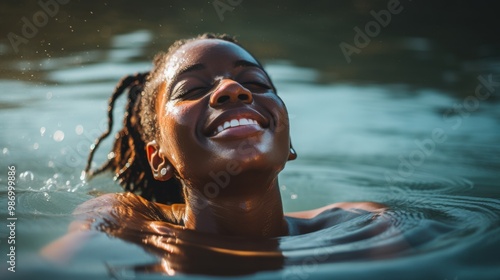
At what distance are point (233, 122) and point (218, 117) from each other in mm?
73

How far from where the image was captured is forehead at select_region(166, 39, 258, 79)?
3.45 m

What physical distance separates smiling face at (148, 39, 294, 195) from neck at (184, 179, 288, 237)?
0.42ft

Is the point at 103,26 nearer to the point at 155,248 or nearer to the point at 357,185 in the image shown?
the point at 357,185

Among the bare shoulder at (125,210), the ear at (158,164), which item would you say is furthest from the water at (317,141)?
the ear at (158,164)

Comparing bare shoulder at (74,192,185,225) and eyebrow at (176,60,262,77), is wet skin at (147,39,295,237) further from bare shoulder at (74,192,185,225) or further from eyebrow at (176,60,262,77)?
bare shoulder at (74,192,185,225)

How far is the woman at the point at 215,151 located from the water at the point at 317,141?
229 mm

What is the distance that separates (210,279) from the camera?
2.47 m

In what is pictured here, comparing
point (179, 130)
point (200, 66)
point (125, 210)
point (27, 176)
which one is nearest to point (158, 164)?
point (125, 210)

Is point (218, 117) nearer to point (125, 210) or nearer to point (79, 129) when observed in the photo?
point (125, 210)

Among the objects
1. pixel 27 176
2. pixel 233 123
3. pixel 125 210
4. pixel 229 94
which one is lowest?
pixel 27 176

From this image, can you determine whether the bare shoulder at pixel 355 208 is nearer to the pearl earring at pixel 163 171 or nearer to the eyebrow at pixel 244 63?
the pearl earring at pixel 163 171

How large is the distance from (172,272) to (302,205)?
2471mm

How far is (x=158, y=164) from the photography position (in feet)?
12.0

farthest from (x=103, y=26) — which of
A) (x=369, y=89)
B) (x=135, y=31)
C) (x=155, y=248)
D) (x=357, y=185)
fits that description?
(x=155, y=248)
